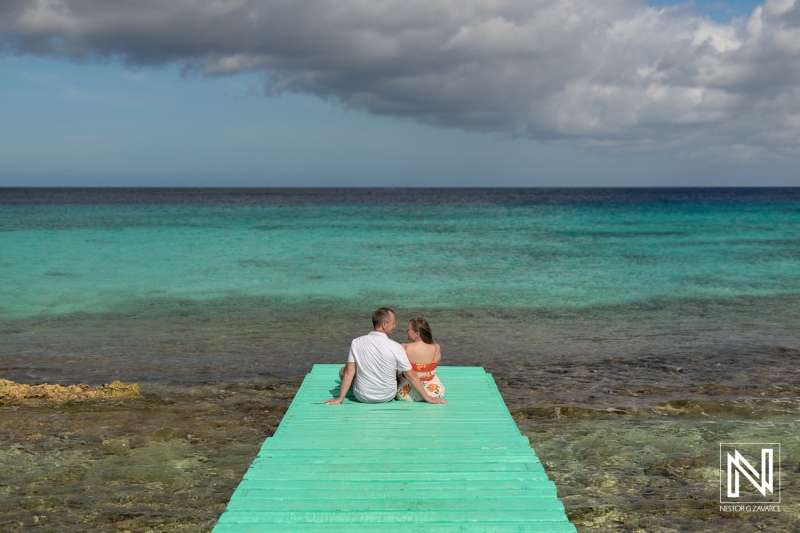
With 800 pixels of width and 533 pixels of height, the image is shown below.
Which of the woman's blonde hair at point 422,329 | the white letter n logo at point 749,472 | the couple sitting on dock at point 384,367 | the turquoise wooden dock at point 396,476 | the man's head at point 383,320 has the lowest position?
the white letter n logo at point 749,472

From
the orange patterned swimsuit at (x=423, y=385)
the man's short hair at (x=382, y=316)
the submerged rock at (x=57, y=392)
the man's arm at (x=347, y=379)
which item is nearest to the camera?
the man's short hair at (x=382, y=316)

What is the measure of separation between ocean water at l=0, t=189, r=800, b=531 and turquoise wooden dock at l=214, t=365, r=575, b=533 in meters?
1.02

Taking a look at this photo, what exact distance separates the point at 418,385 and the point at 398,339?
7320mm

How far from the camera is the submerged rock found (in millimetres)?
10453

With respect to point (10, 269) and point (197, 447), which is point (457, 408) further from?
point (10, 269)

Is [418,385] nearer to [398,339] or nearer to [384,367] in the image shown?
[384,367]

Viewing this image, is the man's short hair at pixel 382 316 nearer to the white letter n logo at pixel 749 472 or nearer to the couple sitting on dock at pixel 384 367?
the couple sitting on dock at pixel 384 367

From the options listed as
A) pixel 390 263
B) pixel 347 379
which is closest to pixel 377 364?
pixel 347 379

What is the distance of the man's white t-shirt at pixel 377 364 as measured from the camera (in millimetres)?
8414

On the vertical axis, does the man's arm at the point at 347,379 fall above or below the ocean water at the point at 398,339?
above

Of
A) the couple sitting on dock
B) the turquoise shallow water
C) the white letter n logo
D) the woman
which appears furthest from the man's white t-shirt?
the turquoise shallow water

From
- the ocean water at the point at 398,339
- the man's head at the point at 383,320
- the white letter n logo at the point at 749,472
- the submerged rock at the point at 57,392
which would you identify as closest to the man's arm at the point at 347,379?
the man's head at the point at 383,320

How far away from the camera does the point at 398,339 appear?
15.8 meters

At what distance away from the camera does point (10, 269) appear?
27.6m
